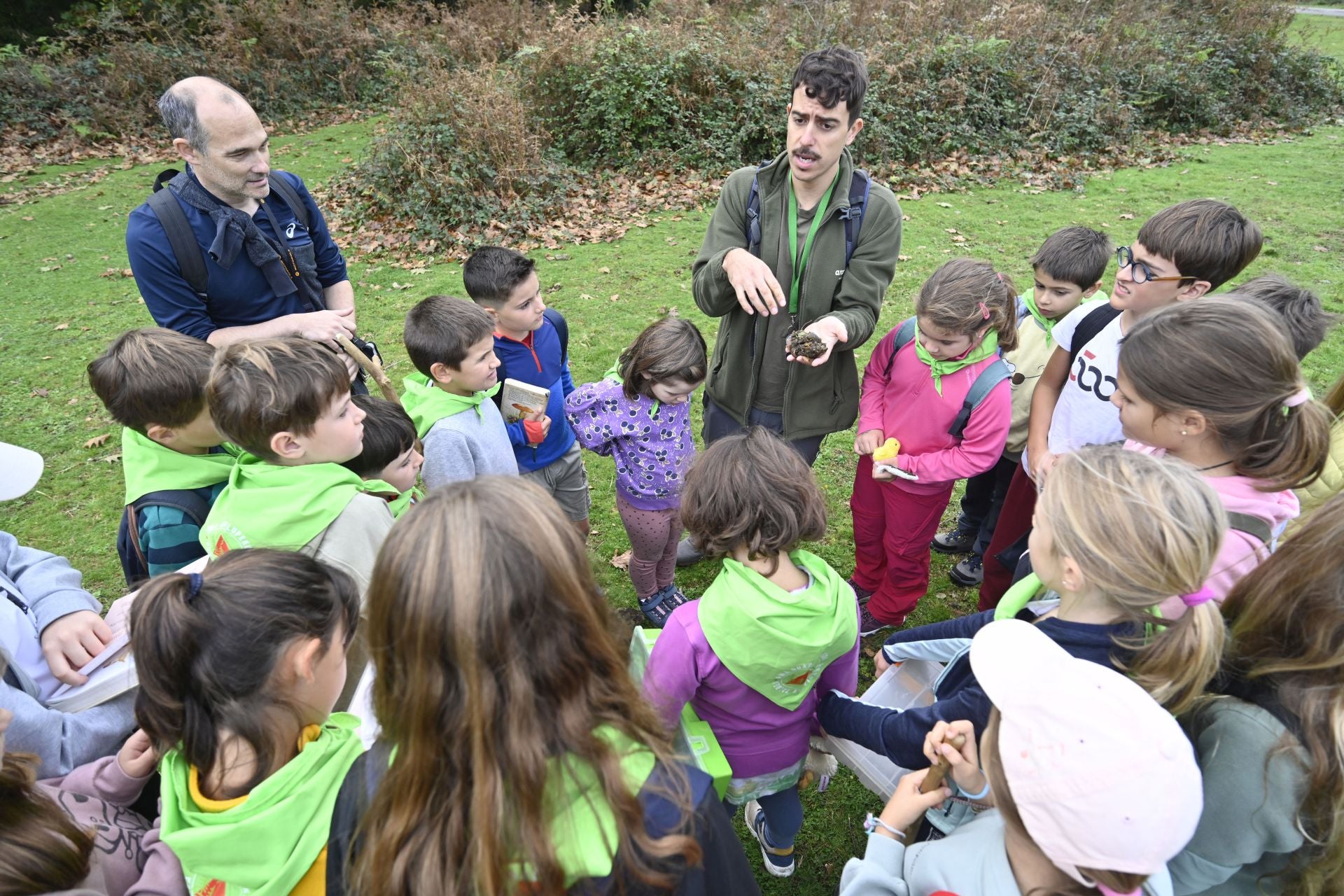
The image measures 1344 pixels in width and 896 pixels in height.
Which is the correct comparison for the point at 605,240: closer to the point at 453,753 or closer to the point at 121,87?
the point at 453,753

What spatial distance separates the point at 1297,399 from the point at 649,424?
2306mm

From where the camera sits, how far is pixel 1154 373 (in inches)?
87.2

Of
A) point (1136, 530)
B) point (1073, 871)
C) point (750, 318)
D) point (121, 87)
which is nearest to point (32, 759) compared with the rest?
point (1073, 871)

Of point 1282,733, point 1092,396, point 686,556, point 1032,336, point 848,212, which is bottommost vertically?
point 686,556

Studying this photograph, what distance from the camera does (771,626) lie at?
198 centimetres

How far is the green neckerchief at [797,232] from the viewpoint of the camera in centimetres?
322

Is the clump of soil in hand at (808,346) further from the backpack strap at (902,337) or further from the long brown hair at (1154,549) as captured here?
the long brown hair at (1154,549)

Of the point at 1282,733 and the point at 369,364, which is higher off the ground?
the point at 1282,733

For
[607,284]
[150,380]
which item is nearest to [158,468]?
[150,380]

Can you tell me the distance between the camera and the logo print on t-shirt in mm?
2918

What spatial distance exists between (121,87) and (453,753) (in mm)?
16851

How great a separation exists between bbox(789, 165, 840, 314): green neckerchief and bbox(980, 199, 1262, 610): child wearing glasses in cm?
120

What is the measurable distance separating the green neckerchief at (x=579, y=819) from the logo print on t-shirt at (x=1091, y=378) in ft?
8.48

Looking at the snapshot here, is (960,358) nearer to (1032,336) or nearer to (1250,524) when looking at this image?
(1032,336)
